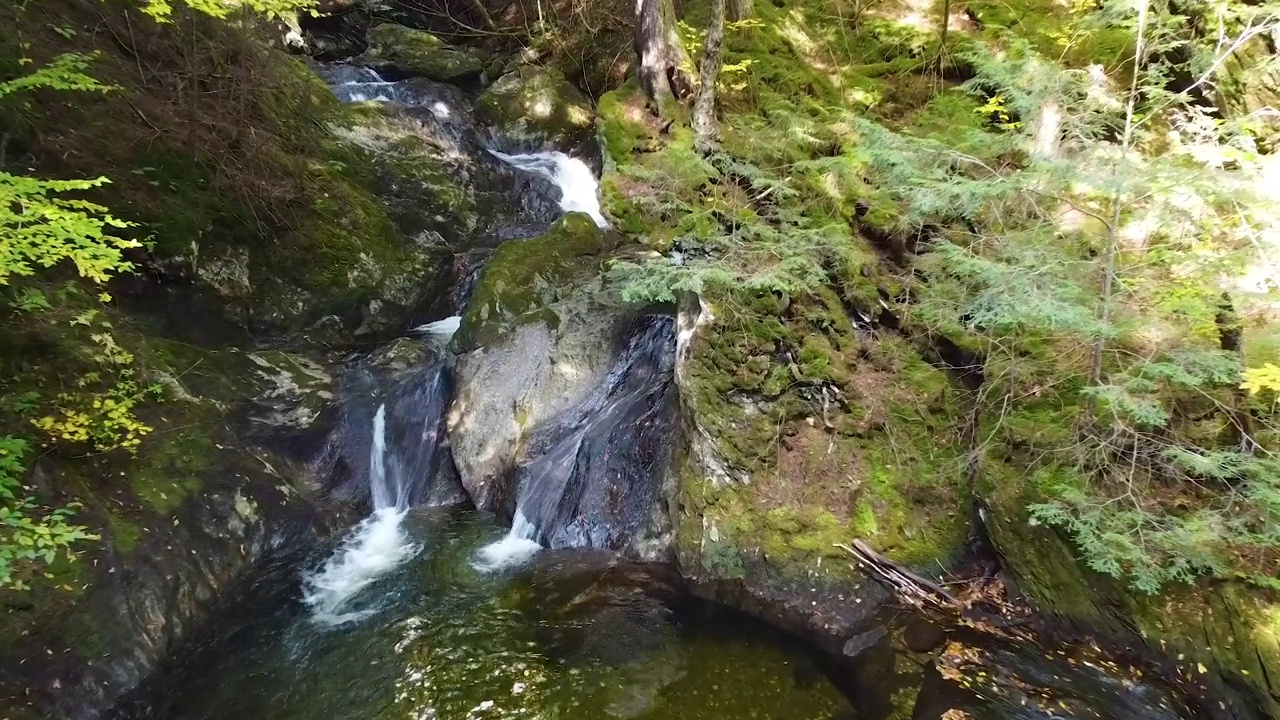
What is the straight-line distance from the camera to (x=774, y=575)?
5.49m

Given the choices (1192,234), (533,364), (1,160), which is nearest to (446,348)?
(533,364)

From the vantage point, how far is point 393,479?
7.32 meters

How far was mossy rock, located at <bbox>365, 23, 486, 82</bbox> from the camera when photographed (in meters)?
12.5

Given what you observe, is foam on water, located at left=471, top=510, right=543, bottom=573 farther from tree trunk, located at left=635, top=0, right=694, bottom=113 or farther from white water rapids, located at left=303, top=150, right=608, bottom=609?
tree trunk, located at left=635, top=0, right=694, bottom=113

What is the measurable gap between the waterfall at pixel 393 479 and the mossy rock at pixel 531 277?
75cm

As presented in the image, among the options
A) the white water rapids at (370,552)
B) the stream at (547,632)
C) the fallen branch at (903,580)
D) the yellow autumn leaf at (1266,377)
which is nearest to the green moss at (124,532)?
the stream at (547,632)

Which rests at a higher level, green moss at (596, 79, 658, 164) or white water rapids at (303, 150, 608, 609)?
green moss at (596, 79, 658, 164)

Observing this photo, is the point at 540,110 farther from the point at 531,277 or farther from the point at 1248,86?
the point at 1248,86

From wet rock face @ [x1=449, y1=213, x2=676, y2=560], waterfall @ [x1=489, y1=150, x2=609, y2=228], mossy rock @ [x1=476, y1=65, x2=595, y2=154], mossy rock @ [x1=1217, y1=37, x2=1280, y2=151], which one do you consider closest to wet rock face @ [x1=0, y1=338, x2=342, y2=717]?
wet rock face @ [x1=449, y1=213, x2=676, y2=560]

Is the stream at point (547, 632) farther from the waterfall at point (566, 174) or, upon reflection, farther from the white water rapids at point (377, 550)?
the waterfall at point (566, 174)

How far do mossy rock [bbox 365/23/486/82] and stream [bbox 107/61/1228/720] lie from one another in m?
7.79

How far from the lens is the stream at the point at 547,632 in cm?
439

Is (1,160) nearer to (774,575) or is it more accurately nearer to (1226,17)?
(774,575)

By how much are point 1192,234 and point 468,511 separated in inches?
289
